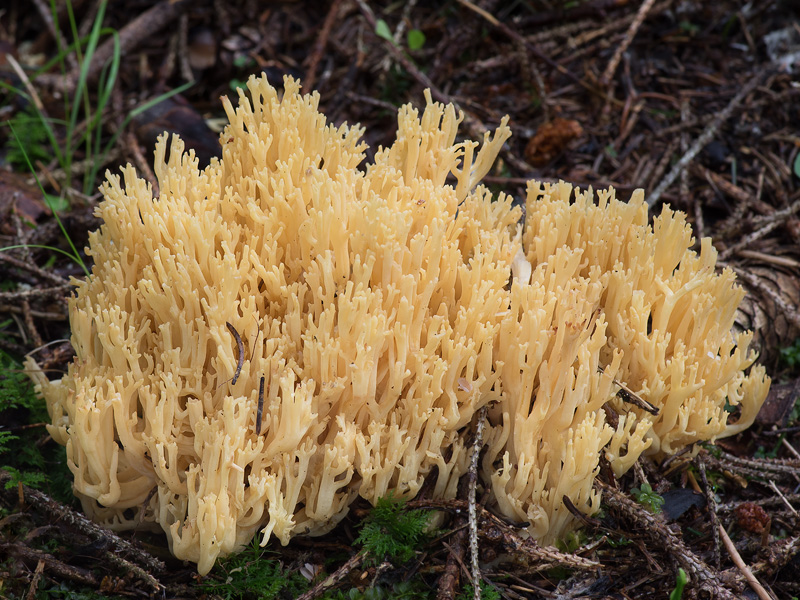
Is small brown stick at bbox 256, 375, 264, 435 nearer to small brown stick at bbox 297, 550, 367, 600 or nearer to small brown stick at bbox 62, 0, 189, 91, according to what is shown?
small brown stick at bbox 297, 550, 367, 600

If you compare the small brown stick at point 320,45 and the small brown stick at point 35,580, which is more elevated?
the small brown stick at point 320,45

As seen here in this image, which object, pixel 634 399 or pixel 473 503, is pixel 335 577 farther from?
pixel 634 399

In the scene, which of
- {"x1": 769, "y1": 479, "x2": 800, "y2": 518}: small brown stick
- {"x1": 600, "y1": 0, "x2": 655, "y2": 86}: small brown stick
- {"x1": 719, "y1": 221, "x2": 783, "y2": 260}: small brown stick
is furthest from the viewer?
{"x1": 600, "y1": 0, "x2": 655, "y2": 86}: small brown stick

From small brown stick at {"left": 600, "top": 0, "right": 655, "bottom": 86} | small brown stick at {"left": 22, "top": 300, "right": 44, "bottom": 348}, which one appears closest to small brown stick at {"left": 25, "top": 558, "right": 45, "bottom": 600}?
small brown stick at {"left": 22, "top": 300, "right": 44, "bottom": 348}

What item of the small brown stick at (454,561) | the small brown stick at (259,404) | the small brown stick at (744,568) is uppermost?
the small brown stick at (259,404)

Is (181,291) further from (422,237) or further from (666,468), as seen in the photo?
(666,468)

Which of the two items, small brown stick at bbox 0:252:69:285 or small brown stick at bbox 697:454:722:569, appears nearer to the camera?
small brown stick at bbox 697:454:722:569

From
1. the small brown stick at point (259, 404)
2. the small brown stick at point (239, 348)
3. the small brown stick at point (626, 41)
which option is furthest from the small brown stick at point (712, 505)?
the small brown stick at point (626, 41)

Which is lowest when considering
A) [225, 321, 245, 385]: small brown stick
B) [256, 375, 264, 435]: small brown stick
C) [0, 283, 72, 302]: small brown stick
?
[0, 283, 72, 302]: small brown stick

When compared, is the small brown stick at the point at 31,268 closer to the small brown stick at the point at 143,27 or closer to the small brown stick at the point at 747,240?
the small brown stick at the point at 143,27
